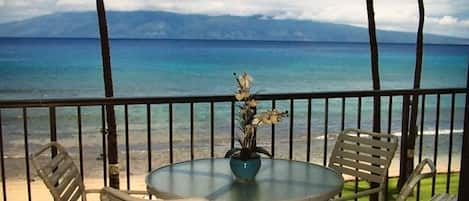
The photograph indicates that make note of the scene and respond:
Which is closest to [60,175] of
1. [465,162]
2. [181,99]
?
[181,99]

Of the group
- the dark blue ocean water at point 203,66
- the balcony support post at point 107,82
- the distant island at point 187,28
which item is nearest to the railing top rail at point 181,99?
the balcony support post at point 107,82

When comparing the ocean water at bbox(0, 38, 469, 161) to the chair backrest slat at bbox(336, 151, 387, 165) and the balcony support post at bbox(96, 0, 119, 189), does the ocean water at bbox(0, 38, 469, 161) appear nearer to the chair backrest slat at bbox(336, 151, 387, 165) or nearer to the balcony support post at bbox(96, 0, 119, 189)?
the balcony support post at bbox(96, 0, 119, 189)

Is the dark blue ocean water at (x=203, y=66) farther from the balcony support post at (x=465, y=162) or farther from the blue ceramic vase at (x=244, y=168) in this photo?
the balcony support post at (x=465, y=162)

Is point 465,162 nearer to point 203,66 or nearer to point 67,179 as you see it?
point 67,179

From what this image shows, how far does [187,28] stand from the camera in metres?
17.9

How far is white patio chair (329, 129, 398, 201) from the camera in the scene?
2.85m

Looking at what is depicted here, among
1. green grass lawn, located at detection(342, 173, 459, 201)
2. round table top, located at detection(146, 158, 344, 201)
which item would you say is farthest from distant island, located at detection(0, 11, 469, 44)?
round table top, located at detection(146, 158, 344, 201)

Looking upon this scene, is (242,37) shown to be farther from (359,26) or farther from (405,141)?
(405,141)

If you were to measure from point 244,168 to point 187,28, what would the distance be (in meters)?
16.0

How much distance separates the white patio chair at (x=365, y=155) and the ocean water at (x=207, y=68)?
13.4 meters

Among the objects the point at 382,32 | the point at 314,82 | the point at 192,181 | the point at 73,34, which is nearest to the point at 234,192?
the point at 192,181

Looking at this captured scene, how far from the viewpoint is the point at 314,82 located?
69.3ft

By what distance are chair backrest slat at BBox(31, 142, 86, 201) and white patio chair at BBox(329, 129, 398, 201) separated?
1.39 meters

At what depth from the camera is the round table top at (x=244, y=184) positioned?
214 cm
